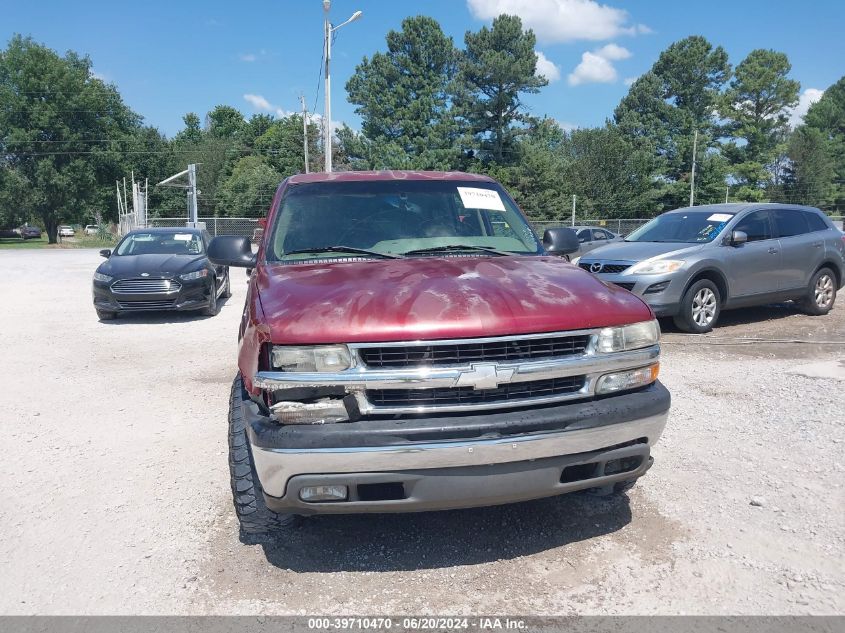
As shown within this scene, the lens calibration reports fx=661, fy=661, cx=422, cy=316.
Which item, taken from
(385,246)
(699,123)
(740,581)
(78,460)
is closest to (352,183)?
(385,246)

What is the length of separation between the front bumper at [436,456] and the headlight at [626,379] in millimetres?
117

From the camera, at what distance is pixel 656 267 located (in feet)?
28.2

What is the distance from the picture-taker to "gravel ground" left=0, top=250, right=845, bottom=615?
2920mm

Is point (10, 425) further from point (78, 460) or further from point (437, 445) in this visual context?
point (437, 445)

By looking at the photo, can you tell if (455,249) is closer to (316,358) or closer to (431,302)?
(431,302)

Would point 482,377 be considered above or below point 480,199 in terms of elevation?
below

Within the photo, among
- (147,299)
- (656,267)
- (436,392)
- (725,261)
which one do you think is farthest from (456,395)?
(147,299)

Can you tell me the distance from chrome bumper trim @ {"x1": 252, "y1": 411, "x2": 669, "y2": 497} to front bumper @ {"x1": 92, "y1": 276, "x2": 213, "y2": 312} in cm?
816

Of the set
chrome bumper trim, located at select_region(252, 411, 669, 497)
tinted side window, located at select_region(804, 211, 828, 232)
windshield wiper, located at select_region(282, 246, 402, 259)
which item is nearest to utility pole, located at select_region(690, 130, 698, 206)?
tinted side window, located at select_region(804, 211, 828, 232)

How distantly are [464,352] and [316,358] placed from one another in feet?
2.07

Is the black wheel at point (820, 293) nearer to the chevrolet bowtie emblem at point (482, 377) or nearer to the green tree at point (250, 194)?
the chevrolet bowtie emblem at point (482, 377)

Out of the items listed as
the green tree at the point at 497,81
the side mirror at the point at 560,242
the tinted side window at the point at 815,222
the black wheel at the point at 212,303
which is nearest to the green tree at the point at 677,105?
the green tree at the point at 497,81

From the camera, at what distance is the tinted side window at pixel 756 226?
9312mm

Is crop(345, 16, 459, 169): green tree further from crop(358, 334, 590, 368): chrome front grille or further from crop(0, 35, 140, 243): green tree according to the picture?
crop(358, 334, 590, 368): chrome front grille
